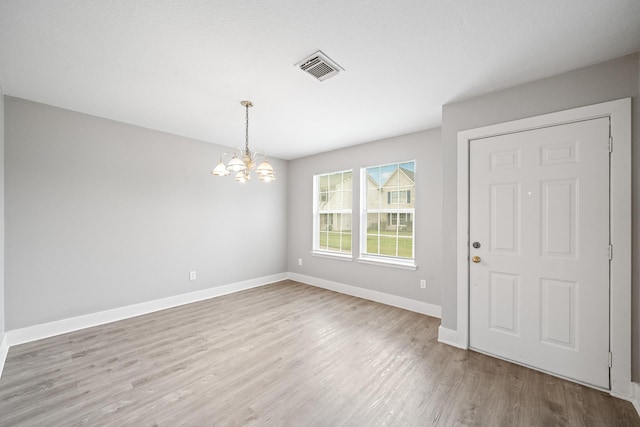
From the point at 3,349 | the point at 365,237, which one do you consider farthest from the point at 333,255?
the point at 3,349

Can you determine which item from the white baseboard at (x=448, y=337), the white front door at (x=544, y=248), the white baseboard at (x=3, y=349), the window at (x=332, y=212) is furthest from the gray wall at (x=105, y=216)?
the white front door at (x=544, y=248)

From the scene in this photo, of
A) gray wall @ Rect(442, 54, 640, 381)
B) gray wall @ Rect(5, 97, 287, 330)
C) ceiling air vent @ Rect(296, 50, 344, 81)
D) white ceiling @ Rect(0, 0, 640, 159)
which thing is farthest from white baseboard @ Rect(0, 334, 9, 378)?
gray wall @ Rect(442, 54, 640, 381)

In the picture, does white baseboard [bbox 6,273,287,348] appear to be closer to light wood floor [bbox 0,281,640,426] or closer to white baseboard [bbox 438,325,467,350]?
light wood floor [bbox 0,281,640,426]

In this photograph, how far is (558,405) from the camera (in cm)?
191

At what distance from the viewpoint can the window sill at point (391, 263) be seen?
3887 millimetres

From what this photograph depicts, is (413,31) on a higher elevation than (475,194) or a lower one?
higher

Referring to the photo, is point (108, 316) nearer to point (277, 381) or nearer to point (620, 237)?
point (277, 381)

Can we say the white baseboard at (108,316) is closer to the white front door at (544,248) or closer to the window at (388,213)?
the window at (388,213)

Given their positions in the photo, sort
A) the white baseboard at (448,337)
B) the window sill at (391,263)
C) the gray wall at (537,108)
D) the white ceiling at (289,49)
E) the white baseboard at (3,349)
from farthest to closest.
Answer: the window sill at (391,263)
the white baseboard at (448,337)
the white baseboard at (3,349)
the gray wall at (537,108)
the white ceiling at (289,49)

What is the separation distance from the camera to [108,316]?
337 cm

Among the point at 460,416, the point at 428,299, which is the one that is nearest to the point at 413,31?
the point at 460,416

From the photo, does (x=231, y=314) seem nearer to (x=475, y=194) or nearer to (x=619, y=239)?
(x=475, y=194)

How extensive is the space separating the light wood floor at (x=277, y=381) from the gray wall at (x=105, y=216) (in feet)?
1.79

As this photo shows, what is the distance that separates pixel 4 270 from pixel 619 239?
224 inches
